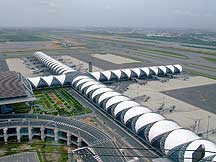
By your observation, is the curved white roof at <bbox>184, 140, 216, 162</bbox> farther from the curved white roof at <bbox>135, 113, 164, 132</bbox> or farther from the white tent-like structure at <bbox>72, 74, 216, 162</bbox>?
the curved white roof at <bbox>135, 113, 164, 132</bbox>

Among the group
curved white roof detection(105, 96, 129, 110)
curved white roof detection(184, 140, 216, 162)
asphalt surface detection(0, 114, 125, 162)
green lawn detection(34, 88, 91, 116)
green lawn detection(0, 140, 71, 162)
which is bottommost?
green lawn detection(0, 140, 71, 162)

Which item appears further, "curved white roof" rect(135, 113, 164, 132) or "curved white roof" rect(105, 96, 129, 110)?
"curved white roof" rect(105, 96, 129, 110)

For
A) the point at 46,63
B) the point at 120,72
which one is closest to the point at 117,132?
the point at 120,72

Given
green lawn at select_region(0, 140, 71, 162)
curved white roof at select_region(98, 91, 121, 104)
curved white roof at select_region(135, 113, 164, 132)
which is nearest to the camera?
green lawn at select_region(0, 140, 71, 162)

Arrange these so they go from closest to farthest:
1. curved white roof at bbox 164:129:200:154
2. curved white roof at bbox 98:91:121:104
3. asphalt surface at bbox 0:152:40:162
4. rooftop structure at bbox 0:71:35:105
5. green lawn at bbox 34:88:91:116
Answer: curved white roof at bbox 164:129:200:154 → asphalt surface at bbox 0:152:40:162 → rooftop structure at bbox 0:71:35:105 → green lawn at bbox 34:88:91:116 → curved white roof at bbox 98:91:121:104

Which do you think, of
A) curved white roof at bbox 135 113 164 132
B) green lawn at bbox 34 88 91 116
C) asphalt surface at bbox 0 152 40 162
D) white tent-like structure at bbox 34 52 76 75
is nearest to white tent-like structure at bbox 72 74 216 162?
curved white roof at bbox 135 113 164 132

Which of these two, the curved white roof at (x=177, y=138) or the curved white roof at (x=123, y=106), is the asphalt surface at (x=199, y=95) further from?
the curved white roof at (x=177, y=138)

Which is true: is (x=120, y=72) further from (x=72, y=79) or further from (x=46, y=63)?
(x=46, y=63)

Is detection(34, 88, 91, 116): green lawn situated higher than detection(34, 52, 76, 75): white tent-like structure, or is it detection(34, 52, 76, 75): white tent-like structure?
detection(34, 52, 76, 75): white tent-like structure
